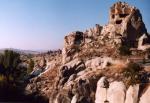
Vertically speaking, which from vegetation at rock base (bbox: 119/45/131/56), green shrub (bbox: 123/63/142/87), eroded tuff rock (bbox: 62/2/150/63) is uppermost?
eroded tuff rock (bbox: 62/2/150/63)

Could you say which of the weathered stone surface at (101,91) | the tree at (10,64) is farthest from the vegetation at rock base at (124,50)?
the tree at (10,64)

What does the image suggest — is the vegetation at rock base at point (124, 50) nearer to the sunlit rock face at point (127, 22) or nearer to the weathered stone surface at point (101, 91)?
the sunlit rock face at point (127, 22)

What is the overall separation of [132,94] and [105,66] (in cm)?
2198

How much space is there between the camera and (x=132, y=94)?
4341 cm

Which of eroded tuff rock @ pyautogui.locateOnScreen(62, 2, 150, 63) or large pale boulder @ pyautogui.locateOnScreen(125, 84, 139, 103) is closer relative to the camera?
large pale boulder @ pyautogui.locateOnScreen(125, 84, 139, 103)

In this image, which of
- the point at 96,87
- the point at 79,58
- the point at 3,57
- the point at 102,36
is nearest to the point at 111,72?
the point at 96,87

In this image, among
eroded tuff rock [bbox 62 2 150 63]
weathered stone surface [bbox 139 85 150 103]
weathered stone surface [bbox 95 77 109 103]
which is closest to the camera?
weathered stone surface [bbox 139 85 150 103]

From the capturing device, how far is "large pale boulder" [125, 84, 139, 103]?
42.0 m

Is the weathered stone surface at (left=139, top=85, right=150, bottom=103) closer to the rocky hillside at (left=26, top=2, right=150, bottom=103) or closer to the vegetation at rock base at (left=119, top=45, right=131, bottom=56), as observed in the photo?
the rocky hillside at (left=26, top=2, right=150, bottom=103)

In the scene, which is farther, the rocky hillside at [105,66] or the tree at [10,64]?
the tree at [10,64]

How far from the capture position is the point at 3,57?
93.0 meters

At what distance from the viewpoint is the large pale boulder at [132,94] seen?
4202 cm

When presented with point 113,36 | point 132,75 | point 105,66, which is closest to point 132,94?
point 132,75

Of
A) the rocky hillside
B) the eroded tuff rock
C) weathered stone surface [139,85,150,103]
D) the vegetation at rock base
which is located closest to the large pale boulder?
the rocky hillside
